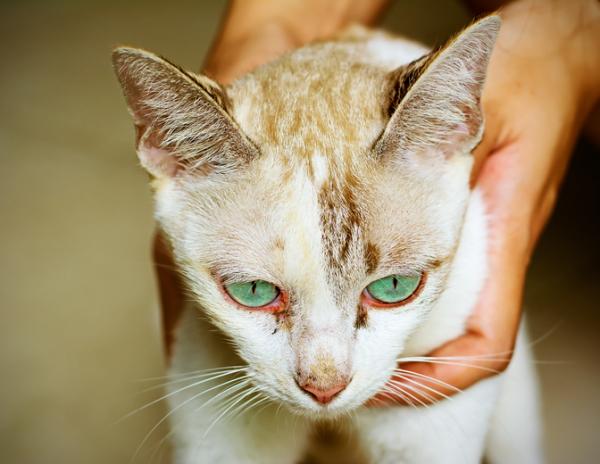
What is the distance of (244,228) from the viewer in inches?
42.8

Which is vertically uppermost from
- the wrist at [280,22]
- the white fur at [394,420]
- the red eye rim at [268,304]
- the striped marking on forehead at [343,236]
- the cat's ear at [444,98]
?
the wrist at [280,22]

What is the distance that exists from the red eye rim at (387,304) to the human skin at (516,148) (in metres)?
0.24

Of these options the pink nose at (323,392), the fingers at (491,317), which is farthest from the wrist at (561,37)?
the pink nose at (323,392)

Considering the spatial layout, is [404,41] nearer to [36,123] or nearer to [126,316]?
[126,316]

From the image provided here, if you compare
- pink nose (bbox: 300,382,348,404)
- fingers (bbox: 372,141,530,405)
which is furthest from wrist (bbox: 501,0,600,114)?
pink nose (bbox: 300,382,348,404)

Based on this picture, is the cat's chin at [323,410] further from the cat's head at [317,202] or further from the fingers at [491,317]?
the fingers at [491,317]

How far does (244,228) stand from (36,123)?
2284 millimetres

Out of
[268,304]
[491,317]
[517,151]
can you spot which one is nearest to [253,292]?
[268,304]

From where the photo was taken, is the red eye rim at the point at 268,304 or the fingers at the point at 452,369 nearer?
the red eye rim at the point at 268,304

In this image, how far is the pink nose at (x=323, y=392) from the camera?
3.43 ft

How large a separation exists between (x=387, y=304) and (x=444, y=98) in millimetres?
376

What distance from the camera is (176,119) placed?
42.7 inches

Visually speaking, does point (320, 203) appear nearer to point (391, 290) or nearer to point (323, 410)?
point (391, 290)

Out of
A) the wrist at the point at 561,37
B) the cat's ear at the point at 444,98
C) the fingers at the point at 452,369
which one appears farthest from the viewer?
the wrist at the point at 561,37
